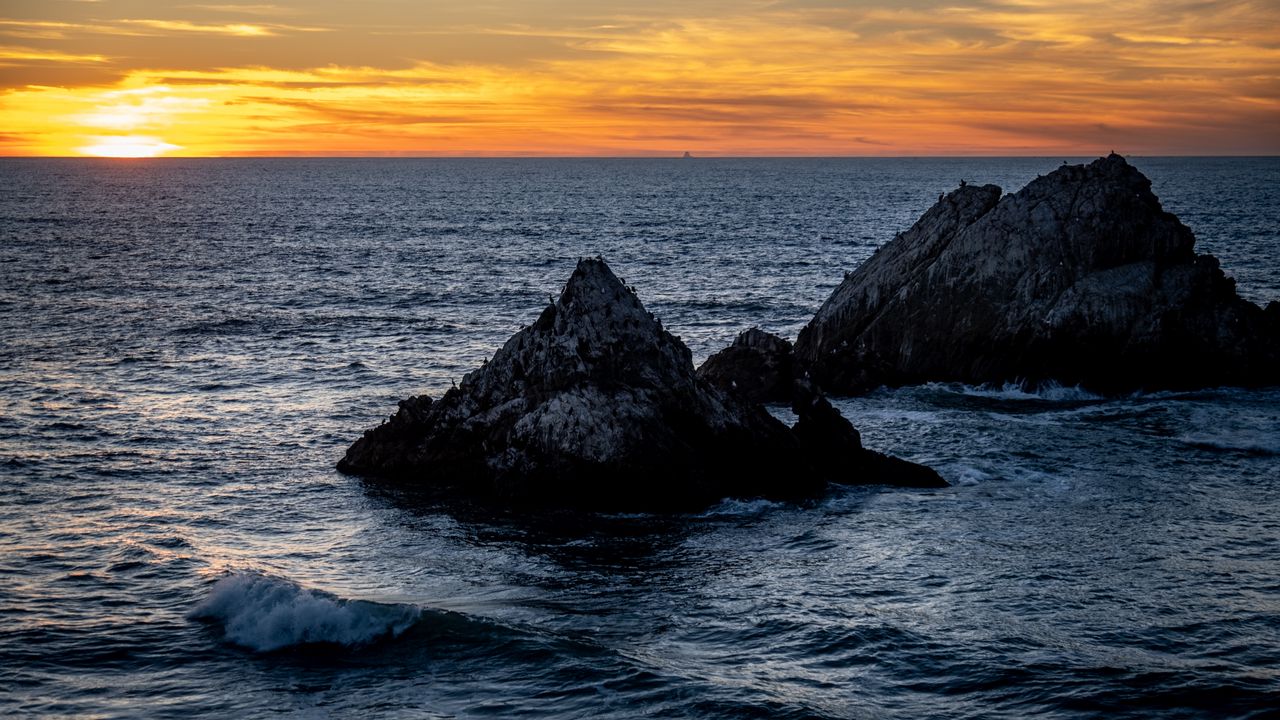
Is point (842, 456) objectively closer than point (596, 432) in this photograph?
No

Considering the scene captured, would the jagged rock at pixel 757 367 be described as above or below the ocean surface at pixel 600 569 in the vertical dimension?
above

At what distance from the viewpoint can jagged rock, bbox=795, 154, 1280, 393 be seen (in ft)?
123

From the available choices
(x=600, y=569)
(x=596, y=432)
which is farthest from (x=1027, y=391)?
(x=600, y=569)

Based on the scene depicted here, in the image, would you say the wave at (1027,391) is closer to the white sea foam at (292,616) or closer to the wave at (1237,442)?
the wave at (1237,442)

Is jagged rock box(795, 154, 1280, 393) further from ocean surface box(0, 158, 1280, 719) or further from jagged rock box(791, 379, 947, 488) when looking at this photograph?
jagged rock box(791, 379, 947, 488)

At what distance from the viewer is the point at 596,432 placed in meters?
25.5

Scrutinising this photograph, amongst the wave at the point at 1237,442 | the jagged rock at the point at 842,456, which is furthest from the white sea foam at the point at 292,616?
the wave at the point at 1237,442

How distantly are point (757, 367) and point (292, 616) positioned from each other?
2115 centimetres

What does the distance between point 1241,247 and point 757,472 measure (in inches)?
2686

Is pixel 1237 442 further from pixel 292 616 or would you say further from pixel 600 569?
pixel 292 616

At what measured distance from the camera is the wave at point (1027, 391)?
3716cm

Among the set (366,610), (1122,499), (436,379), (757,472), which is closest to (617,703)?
(366,610)

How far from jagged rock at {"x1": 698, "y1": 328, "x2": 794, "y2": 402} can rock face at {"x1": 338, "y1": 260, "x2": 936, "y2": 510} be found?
9013 millimetres

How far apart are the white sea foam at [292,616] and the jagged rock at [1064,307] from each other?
2209 cm
